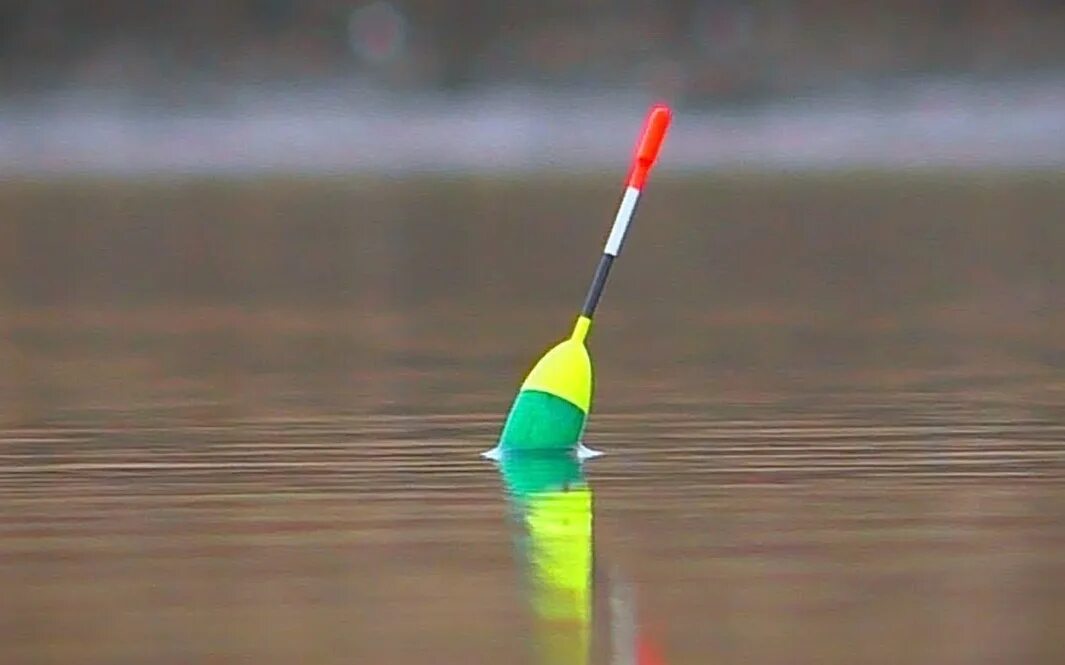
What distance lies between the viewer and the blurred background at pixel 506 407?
814 cm

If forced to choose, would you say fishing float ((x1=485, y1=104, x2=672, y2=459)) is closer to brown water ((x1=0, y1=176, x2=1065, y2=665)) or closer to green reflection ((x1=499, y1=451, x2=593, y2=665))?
green reflection ((x1=499, y1=451, x2=593, y2=665))

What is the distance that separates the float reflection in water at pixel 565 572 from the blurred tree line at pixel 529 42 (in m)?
37.7

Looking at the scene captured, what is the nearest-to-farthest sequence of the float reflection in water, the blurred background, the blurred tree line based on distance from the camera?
the float reflection in water, the blurred background, the blurred tree line

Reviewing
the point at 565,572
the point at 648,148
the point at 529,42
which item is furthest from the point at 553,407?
the point at 529,42

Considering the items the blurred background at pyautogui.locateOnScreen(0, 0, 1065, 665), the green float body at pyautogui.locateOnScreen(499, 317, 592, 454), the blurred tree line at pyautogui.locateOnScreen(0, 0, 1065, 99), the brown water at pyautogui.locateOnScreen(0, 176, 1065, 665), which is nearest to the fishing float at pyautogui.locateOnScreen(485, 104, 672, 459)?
the green float body at pyautogui.locateOnScreen(499, 317, 592, 454)

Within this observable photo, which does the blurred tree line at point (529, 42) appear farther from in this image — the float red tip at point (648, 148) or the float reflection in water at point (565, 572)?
the float reflection in water at point (565, 572)

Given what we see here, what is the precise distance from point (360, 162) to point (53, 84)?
7.45 m

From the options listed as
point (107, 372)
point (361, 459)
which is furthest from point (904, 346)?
point (361, 459)

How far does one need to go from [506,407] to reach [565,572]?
164 inches

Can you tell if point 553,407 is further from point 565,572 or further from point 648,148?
point 565,572

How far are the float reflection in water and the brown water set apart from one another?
4cm

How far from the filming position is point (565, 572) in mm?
8734

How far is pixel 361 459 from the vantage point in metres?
11.1

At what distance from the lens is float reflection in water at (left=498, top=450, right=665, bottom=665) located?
7.67 meters
